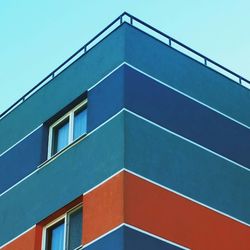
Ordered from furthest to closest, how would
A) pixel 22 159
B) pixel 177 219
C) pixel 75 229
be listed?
pixel 22 159
pixel 75 229
pixel 177 219

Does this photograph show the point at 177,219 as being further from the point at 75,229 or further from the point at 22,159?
the point at 22,159

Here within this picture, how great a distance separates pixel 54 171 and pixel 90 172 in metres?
1.53

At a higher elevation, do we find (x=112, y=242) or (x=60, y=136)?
(x=60, y=136)

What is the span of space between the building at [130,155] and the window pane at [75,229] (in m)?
0.03

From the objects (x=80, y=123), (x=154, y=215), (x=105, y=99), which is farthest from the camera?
(x=80, y=123)

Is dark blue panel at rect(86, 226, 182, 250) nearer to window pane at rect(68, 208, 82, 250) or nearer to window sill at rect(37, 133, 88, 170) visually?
window pane at rect(68, 208, 82, 250)

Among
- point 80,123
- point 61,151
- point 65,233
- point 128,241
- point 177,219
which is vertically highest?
point 80,123

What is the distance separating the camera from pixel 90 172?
723 inches

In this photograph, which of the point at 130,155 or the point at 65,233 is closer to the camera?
the point at 130,155

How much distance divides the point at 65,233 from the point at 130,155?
7.79ft

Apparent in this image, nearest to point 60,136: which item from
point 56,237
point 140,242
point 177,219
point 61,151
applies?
point 61,151

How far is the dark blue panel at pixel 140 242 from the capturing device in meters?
16.3

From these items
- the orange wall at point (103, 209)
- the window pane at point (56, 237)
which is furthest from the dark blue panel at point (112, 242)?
the window pane at point (56, 237)

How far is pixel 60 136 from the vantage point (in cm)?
2083
